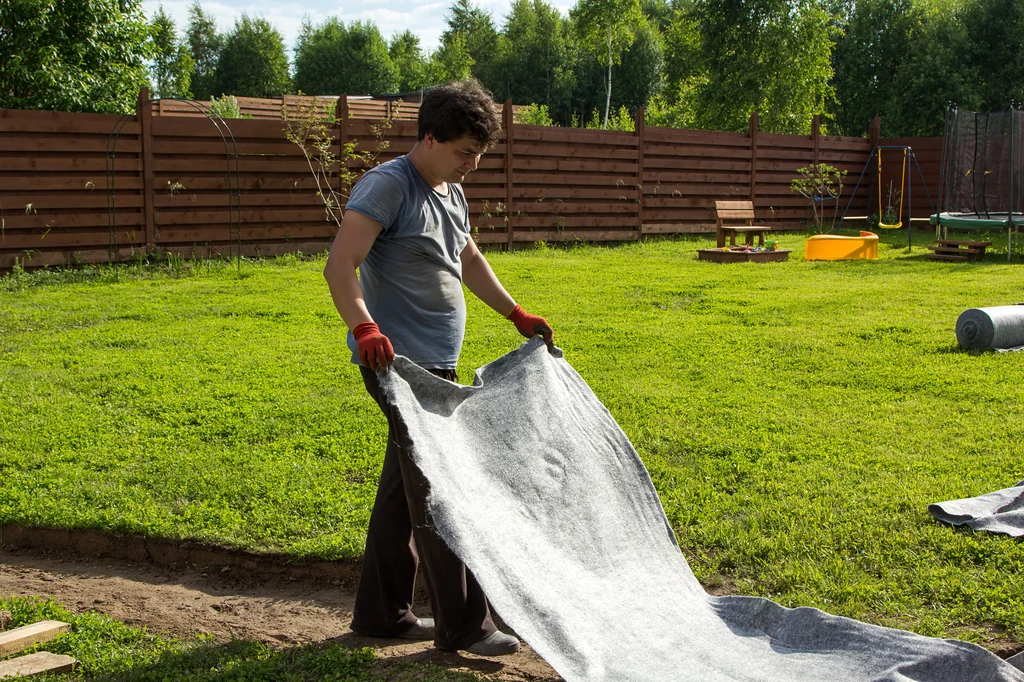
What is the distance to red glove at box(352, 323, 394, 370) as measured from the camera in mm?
2818

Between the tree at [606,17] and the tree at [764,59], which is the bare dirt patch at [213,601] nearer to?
the tree at [764,59]

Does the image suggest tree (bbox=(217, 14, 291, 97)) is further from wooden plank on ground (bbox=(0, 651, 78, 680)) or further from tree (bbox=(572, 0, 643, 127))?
wooden plank on ground (bbox=(0, 651, 78, 680))

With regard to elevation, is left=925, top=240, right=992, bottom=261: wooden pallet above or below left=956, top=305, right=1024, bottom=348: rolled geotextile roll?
above

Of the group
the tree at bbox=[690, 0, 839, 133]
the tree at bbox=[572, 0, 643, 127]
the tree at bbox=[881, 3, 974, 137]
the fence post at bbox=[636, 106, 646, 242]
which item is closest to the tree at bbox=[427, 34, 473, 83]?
the tree at bbox=[572, 0, 643, 127]

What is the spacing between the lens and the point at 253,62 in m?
68.6

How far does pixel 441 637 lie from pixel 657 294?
7.76 meters

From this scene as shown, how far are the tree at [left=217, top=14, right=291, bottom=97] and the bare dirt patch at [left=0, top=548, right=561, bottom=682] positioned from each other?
67.8m

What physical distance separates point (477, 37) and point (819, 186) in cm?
4999

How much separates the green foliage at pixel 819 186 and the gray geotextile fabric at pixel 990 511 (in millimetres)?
15633

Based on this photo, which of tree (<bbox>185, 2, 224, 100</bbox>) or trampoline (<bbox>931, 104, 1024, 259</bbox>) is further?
tree (<bbox>185, 2, 224, 100</bbox>)

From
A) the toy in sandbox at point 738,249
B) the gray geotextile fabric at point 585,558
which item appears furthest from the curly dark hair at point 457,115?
the toy in sandbox at point 738,249

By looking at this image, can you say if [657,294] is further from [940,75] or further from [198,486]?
[940,75]

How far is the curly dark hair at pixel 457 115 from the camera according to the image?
2949 millimetres

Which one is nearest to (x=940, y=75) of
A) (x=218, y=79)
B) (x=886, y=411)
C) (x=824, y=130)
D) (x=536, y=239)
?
(x=824, y=130)
